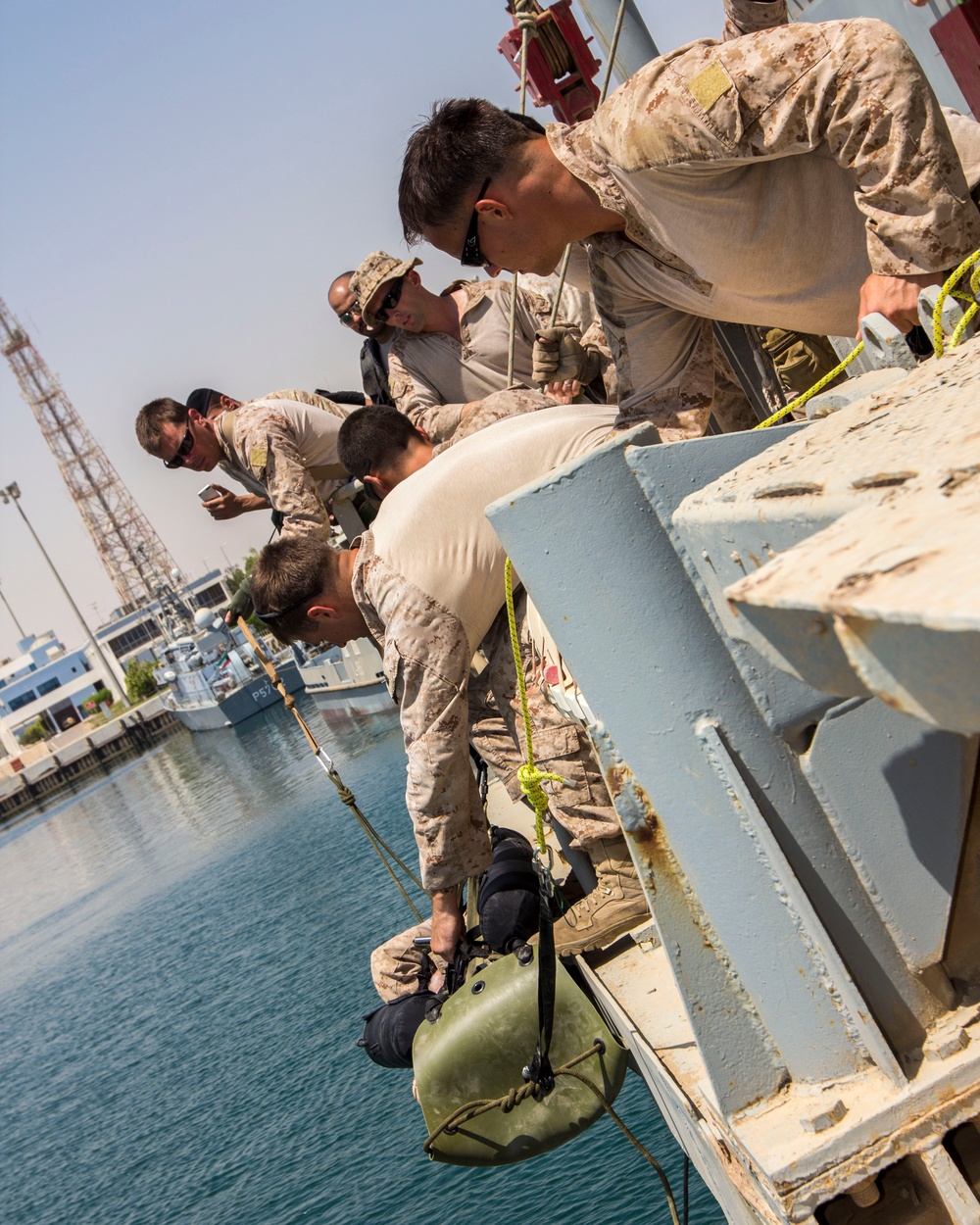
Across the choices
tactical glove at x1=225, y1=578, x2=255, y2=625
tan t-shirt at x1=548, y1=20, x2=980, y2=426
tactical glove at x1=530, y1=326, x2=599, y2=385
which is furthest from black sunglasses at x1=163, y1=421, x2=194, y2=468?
tan t-shirt at x1=548, y1=20, x2=980, y2=426

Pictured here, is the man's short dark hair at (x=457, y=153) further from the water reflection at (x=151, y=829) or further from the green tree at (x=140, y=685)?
the green tree at (x=140, y=685)

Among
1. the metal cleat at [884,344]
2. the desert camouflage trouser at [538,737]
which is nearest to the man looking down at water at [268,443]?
the desert camouflage trouser at [538,737]

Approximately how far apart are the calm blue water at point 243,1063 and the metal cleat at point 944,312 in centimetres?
435

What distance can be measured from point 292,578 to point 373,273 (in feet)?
4.68

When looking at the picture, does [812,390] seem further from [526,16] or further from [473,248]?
[526,16]

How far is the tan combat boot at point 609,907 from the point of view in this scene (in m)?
3.27

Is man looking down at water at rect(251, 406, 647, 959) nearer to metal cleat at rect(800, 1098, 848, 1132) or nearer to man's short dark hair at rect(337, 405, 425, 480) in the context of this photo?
man's short dark hair at rect(337, 405, 425, 480)

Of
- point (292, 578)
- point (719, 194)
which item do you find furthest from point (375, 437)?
point (719, 194)

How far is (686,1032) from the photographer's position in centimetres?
257

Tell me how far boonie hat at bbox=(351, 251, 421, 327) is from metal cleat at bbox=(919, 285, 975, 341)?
101 inches

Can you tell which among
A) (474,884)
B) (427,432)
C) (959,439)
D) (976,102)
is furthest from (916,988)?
(976,102)

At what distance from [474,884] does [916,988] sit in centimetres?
231

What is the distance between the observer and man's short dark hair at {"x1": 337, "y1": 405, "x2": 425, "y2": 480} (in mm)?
3701

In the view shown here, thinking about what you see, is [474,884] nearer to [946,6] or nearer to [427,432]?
[427,432]
